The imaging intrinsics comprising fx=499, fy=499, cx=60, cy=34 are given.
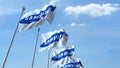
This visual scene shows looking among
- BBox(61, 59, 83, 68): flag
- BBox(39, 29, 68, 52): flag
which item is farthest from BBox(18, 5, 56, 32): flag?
BBox(61, 59, 83, 68): flag

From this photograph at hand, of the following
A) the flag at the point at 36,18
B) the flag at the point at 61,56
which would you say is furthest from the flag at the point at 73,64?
the flag at the point at 36,18

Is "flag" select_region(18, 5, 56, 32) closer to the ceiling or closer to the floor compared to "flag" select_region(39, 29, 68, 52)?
closer to the floor

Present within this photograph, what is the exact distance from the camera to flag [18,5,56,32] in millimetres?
51469

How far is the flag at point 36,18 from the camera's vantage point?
2026 inches

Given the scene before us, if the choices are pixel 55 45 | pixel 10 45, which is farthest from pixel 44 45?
pixel 10 45

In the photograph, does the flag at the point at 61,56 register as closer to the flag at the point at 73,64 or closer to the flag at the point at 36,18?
the flag at the point at 73,64

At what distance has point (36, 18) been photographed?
171 ft

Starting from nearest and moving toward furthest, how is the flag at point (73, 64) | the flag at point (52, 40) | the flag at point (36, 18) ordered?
the flag at point (36, 18) → the flag at point (52, 40) → the flag at point (73, 64)

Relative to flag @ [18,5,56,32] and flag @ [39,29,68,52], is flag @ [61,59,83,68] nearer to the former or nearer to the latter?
flag @ [39,29,68,52]

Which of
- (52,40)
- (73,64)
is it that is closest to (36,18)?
(52,40)

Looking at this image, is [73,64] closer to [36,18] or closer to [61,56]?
[61,56]

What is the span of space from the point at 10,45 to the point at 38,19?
4.06 metres

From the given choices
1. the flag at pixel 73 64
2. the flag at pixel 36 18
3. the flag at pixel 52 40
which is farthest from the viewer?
the flag at pixel 73 64

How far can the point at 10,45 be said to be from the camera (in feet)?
167
